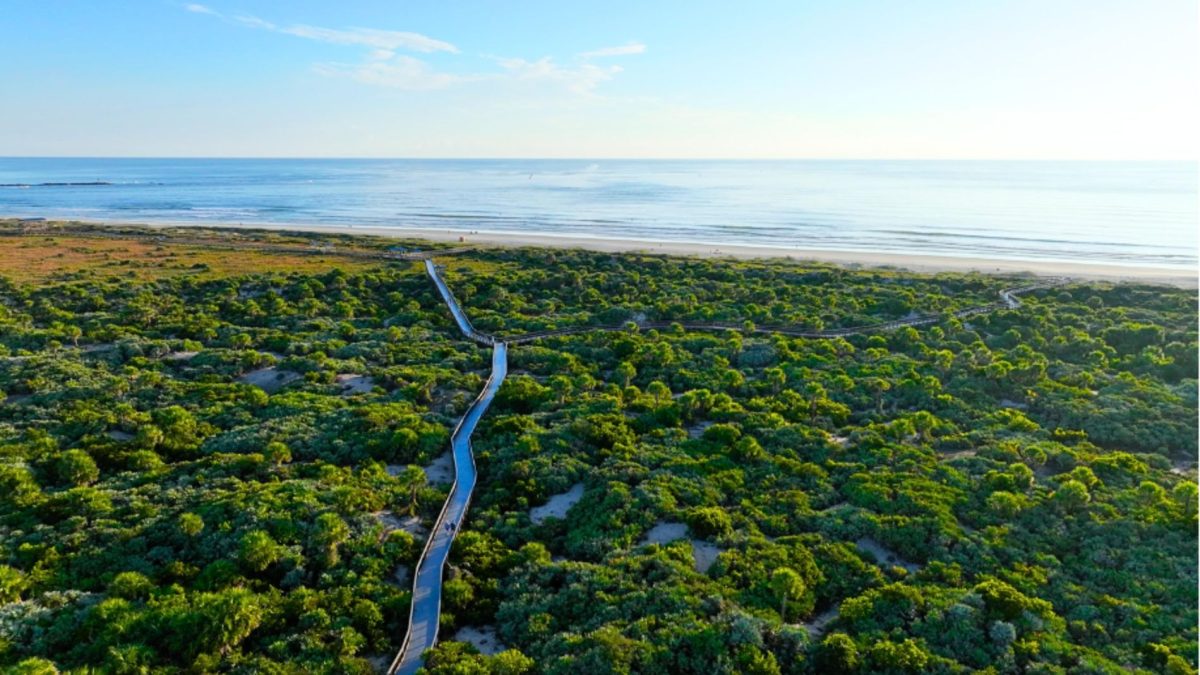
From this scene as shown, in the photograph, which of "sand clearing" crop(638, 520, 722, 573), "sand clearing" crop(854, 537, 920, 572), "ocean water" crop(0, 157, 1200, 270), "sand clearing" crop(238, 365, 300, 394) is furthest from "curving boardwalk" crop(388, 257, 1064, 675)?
"ocean water" crop(0, 157, 1200, 270)

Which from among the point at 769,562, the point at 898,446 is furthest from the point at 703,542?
the point at 898,446

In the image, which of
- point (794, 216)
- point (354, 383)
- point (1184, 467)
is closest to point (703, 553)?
point (1184, 467)

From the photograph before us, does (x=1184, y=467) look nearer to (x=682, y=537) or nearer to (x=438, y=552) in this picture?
(x=682, y=537)

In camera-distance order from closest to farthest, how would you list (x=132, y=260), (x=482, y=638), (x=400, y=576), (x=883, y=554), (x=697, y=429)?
1. (x=482, y=638)
2. (x=400, y=576)
3. (x=883, y=554)
4. (x=697, y=429)
5. (x=132, y=260)

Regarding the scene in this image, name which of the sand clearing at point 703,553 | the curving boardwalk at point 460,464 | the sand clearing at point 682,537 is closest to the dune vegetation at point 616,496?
the sand clearing at point 682,537

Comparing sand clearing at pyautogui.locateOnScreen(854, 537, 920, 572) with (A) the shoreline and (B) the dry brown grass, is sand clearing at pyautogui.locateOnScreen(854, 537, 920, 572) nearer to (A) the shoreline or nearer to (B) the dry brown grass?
(A) the shoreline

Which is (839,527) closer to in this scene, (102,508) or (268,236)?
(102,508)
